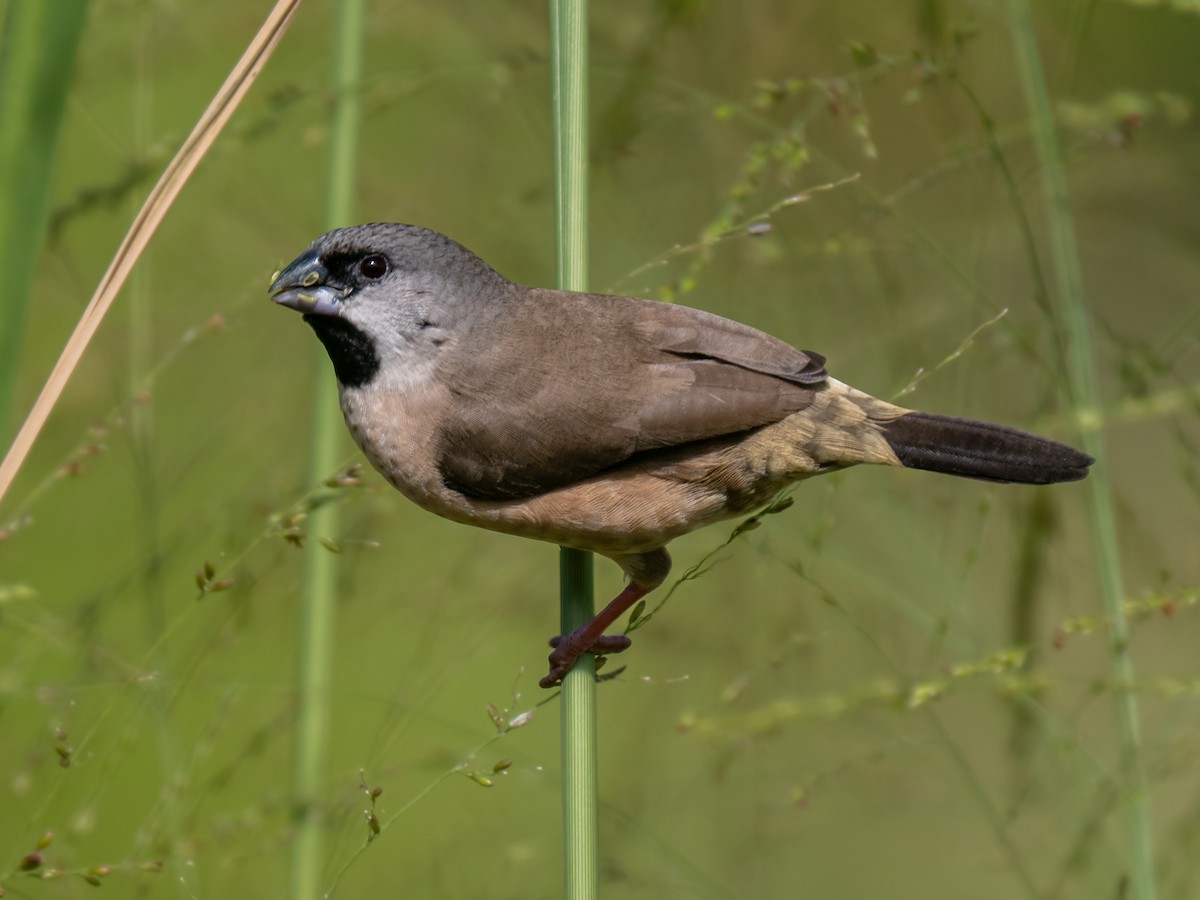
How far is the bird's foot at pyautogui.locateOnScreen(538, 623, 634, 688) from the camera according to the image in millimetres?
2389

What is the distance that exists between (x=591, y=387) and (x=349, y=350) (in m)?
0.51

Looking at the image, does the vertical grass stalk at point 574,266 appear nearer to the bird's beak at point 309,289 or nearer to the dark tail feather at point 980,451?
the bird's beak at point 309,289

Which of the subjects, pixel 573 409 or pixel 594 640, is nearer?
pixel 573 409

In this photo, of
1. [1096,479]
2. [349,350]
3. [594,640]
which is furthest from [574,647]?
[1096,479]

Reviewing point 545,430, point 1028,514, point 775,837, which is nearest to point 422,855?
point 775,837

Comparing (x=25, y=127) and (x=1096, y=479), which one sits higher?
(x=25, y=127)

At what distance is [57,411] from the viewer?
375cm

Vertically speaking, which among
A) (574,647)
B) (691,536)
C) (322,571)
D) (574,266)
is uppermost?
(574,266)

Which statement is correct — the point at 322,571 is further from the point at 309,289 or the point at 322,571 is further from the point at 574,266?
the point at 574,266

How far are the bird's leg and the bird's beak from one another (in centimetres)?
82

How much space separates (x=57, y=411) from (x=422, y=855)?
1798 millimetres

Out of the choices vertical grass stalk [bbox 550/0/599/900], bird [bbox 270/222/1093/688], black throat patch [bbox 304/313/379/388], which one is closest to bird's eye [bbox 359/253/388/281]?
bird [bbox 270/222/1093/688]

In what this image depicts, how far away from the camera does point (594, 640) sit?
2.47 meters

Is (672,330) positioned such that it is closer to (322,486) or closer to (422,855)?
(322,486)
